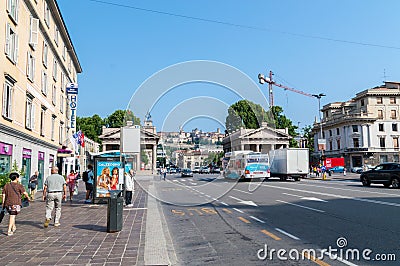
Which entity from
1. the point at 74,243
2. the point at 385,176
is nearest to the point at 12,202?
the point at 74,243

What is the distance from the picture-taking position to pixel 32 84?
896 inches

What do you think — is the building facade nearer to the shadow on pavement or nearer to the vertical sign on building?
Answer: the vertical sign on building

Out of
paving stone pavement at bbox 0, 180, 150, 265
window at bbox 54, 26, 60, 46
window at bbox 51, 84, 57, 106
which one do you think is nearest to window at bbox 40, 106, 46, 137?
window at bbox 51, 84, 57, 106

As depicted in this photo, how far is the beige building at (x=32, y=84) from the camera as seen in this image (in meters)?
17.5

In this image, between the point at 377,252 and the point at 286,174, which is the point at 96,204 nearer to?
the point at 377,252

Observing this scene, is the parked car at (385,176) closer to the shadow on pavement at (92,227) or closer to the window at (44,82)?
the shadow on pavement at (92,227)

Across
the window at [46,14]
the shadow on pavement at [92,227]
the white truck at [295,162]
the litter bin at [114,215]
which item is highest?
the window at [46,14]

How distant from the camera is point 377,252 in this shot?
6.52 meters

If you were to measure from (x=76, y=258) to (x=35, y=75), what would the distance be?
66.7ft

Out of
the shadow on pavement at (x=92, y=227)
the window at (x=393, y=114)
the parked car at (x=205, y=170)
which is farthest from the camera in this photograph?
the window at (x=393, y=114)

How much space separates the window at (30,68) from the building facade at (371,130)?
223 feet

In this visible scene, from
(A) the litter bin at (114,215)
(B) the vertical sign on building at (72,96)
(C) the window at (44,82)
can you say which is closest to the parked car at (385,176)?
(A) the litter bin at (114,215)

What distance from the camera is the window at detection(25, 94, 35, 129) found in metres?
21.6

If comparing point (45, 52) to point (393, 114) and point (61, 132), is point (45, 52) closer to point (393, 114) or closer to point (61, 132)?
point (61, 132)
